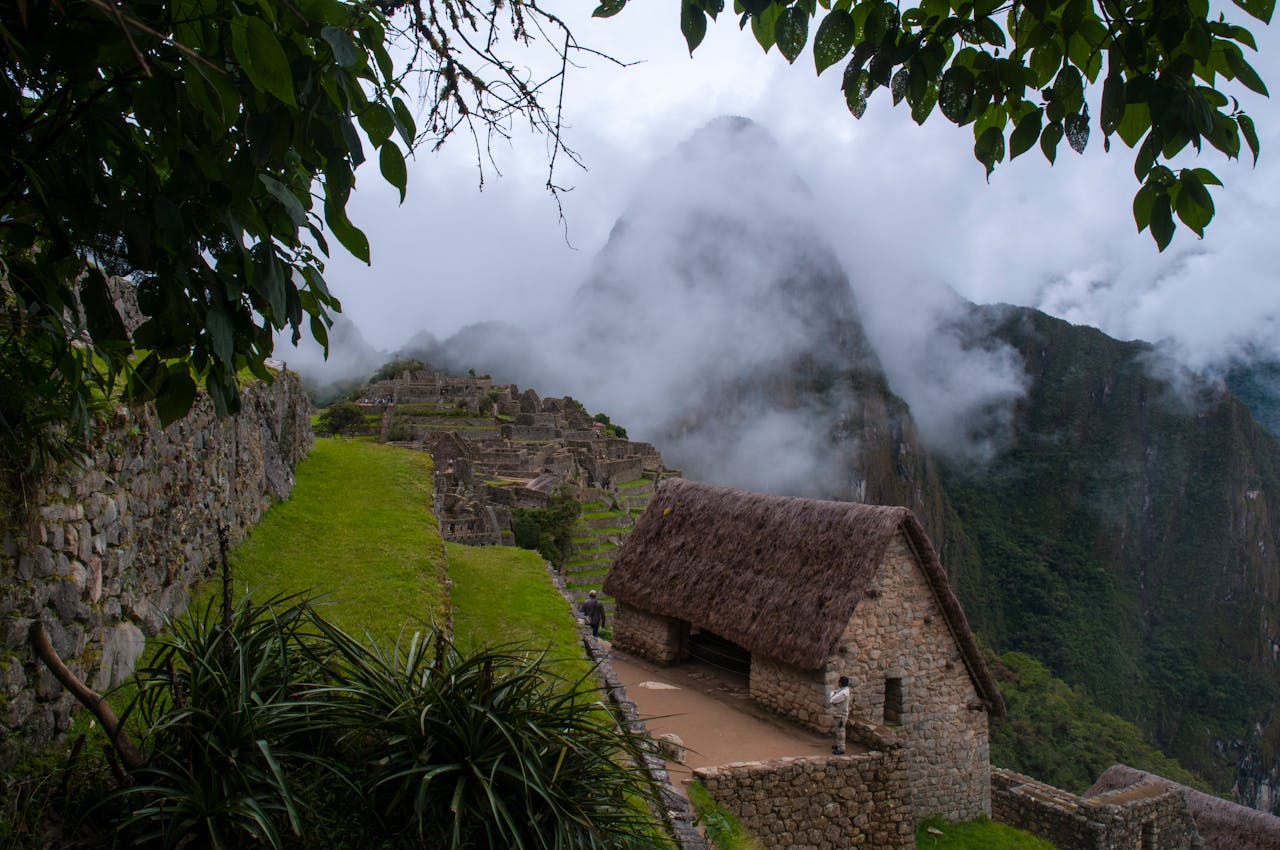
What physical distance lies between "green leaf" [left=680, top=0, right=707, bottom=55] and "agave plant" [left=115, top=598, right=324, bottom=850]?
2.83 meters

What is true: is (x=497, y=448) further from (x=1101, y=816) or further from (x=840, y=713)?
(x=840, y=713)

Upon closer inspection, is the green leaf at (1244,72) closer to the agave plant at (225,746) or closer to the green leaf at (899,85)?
the green leaf at (899,85)

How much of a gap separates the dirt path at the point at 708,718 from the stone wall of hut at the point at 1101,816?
498cm

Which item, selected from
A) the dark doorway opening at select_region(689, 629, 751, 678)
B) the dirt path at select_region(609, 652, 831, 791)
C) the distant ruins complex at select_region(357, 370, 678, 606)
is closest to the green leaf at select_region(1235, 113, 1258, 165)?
the dirt path at select_region(609, 652, 831, 791)

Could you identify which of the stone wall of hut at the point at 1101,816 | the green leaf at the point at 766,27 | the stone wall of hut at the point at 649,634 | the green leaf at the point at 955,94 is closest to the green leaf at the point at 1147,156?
the green leaf at the point at 955,94

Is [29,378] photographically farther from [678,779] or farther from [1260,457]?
[1260,457]

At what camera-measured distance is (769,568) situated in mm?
10008

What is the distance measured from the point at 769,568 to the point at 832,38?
8510 millimetres

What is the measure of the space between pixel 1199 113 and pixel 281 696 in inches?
147

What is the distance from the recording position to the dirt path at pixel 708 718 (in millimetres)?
8164

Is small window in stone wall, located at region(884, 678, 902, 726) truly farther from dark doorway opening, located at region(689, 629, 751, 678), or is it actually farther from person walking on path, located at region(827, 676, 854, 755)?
dark doorway opening, located at region(689, 629, 751, 678)

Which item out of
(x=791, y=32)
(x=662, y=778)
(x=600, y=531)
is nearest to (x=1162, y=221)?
(x=791, y=32)

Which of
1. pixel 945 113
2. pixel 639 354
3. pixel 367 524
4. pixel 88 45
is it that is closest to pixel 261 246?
pixel 88 45

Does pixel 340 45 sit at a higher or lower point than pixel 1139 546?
lower
